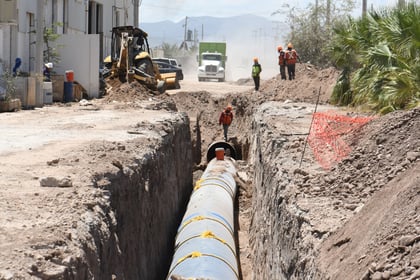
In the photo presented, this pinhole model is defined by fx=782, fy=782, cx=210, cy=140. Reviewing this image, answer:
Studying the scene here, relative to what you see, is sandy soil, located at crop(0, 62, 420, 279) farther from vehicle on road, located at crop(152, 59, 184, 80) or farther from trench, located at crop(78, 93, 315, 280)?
vehicle on road, located at crop(152, 59, 184, 80)

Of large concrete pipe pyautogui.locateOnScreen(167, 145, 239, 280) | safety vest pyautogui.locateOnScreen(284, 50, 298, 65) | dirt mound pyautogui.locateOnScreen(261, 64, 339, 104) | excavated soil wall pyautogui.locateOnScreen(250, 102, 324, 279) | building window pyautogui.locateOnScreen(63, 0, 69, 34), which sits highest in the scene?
building window pyautogui.locateOnScreen(63, 0, 69, 34)

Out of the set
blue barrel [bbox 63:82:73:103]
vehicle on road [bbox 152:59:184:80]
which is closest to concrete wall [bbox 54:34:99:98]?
blue barrel [bbox 63:82:73:103]

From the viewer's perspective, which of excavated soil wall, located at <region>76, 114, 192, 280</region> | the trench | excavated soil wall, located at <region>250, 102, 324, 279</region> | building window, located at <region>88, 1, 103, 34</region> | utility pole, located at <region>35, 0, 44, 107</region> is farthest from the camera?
building window, located at <region>88, 1, 103, 34</region>

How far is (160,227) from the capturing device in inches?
596

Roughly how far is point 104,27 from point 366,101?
1112 inches

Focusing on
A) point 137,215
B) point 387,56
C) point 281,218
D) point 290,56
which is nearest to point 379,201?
point 281,218

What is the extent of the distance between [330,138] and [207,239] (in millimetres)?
A: 2854

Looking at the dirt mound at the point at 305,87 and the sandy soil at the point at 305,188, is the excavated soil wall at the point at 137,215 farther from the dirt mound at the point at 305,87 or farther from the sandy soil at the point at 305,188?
the dirt mound at the point at 305,87

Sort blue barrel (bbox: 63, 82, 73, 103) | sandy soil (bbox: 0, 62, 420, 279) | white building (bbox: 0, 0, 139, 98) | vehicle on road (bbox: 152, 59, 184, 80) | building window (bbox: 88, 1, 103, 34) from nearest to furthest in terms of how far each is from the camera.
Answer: sandy soil (bbox: 0, 62, 420, 279) → white building (bbox: 0, 0, 139, 98) → blue barrel (bbox: 63, 82, 73, 103) → building window (bbox: 88, 1, 103, 34) → vehicle on road (bbox: 152, 59, 184, 80)

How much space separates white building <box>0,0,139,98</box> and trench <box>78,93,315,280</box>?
8.59 meters

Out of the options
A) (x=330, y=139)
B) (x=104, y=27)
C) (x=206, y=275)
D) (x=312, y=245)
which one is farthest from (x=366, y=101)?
(x=104, y=27)

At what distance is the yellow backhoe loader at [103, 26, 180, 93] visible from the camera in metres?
31.0

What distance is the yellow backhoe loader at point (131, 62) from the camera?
31.0 meters

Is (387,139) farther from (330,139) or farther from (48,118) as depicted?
(48,118)
